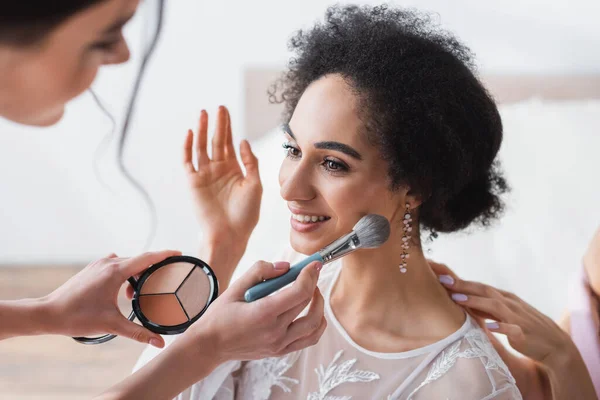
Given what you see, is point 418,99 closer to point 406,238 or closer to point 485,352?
point 406,238

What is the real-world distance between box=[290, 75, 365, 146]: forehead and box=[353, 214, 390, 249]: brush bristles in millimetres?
149

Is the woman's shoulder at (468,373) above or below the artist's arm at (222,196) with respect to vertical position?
below

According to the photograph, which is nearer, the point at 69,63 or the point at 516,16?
the point at 69,63

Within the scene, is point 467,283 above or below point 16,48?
below

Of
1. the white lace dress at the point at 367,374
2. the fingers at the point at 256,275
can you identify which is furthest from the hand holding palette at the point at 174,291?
the white lace dress at the point at 367,374

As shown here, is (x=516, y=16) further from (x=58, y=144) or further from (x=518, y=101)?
(x=58, y=144)

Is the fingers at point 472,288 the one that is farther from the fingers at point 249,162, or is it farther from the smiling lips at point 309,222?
the fingers at point 249,162

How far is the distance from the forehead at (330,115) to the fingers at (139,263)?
339 mm

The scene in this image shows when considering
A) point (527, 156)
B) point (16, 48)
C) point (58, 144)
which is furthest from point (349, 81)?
point (58, 144)

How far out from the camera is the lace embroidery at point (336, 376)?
1316 mm

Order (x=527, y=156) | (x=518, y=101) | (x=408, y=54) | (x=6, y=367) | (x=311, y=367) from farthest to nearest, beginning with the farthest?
1. (x=518, y=101)
2. (x=6, y=367)
3. (x=527, y=156)
4. (x=311, y=367)
5. (x=408, y=54)

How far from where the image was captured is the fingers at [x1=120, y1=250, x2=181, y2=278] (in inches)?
46.1

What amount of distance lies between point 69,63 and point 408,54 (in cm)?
70

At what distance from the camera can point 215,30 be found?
3.16 m
